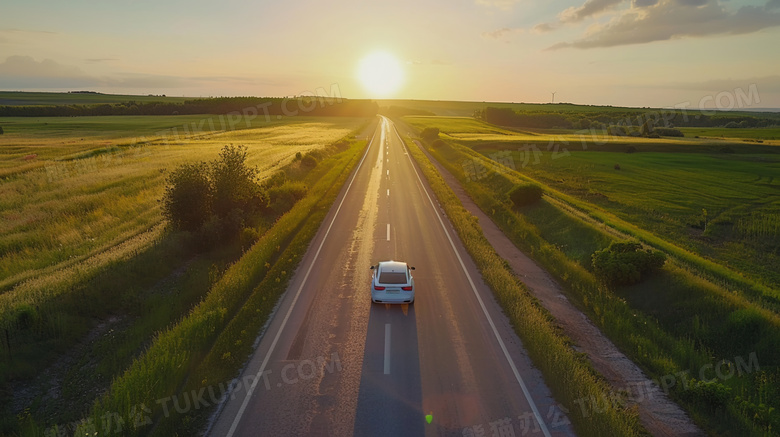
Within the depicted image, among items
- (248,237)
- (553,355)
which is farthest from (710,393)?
(248,237)

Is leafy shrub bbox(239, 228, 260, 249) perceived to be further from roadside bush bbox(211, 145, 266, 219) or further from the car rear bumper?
the car rear bumper

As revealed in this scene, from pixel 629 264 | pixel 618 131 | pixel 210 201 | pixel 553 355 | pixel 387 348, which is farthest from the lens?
pixel 618 131

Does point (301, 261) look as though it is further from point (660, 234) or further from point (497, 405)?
point (660, 234)

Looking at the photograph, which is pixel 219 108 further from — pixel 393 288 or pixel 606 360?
pixel 606 360

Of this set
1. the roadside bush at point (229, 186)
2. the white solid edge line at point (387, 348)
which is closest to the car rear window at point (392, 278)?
the white solid edge line at point (387, 348)

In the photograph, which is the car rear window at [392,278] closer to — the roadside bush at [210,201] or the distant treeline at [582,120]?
the roadside bush at [210,201]

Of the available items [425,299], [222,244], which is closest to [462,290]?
[425,299]
